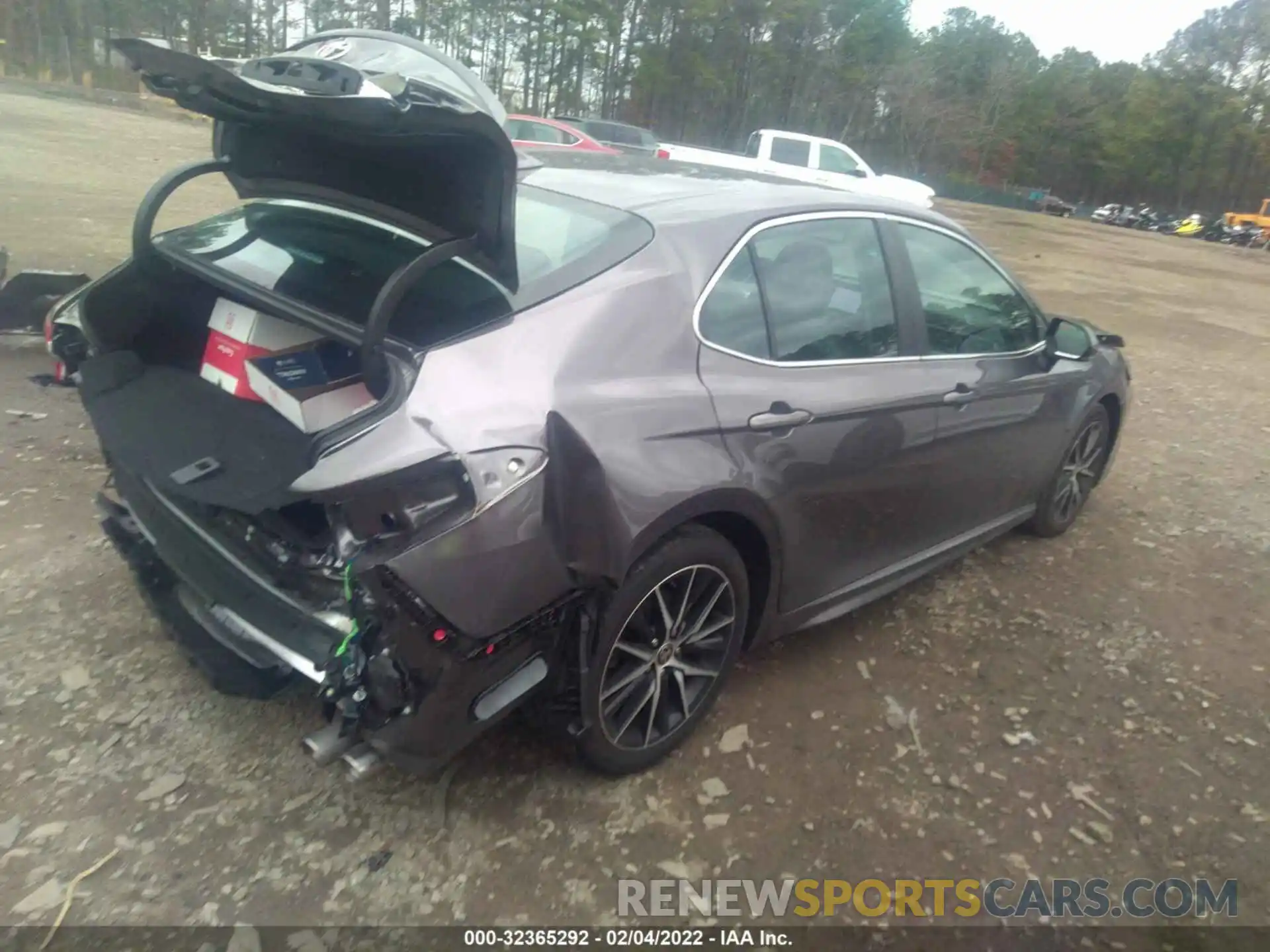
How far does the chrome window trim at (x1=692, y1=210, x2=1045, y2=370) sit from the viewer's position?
9.06 ft

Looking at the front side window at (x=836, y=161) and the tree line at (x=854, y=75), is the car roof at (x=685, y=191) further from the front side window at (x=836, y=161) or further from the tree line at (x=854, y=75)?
the tree line at (x=854, y=75)

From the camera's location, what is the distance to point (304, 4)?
139ft

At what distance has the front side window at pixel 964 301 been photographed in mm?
3541

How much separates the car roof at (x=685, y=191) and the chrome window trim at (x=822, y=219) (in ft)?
0.09

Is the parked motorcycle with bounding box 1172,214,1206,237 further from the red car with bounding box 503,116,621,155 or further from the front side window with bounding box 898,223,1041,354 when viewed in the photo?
the front side window with bounding box 898,223,1041,354

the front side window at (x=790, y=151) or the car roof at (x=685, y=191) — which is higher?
the car roof at (x=685, y=191)

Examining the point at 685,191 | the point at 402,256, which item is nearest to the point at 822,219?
the point at 685,191

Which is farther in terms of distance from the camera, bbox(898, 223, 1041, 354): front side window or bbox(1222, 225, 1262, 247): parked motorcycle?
bbox(1222, 225, 1262, 247): parked motorcycle

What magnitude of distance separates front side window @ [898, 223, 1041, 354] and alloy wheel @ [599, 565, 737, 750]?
140cm

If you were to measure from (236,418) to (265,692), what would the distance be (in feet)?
2.61

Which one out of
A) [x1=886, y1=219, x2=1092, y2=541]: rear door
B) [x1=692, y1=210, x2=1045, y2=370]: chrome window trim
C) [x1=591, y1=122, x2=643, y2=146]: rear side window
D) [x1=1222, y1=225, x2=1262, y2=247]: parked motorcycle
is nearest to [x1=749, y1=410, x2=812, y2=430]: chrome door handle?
[x1=692, y1=210, x2=1045, y2=370]: chrome window trim

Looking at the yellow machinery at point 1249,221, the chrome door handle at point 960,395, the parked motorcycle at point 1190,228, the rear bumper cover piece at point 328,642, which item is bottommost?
the parked motorcycle at point 1190,228

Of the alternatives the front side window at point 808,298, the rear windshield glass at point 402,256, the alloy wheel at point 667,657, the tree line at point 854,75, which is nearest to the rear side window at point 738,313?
the front side window at point 808,298

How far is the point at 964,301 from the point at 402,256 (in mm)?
2304
